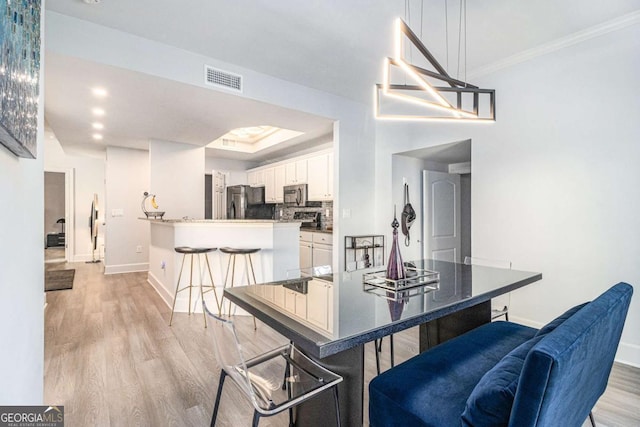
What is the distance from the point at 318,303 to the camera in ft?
4.73

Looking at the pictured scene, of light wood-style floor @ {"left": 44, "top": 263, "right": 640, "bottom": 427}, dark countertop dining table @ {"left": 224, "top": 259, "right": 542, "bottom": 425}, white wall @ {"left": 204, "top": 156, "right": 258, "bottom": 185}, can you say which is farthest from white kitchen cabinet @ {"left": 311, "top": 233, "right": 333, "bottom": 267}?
white wall @ {"left": 204, "top": 156, "right": 258, "bottom": 185}

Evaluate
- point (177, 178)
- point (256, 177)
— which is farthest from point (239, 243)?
point (256, 177)

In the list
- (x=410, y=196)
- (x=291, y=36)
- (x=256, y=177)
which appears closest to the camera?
(x=291, y=36)

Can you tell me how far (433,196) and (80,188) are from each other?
312 inches

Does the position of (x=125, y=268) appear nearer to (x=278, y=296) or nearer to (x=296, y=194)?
(x=296, y=194)

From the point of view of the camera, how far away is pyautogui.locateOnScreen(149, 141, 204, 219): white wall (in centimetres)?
524

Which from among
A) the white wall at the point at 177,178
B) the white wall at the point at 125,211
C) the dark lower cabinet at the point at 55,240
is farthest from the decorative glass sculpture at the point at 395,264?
the dark lower cabinet at the point at 55,240

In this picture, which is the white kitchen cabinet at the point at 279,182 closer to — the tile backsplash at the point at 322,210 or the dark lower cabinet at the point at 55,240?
the tile backsplash at the point at 322,210

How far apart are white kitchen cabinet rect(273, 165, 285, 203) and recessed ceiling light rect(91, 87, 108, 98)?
3.18 meters

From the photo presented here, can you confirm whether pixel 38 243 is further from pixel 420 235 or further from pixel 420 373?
pixel 420 235

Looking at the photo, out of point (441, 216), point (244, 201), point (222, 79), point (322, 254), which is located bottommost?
point (322, 254)

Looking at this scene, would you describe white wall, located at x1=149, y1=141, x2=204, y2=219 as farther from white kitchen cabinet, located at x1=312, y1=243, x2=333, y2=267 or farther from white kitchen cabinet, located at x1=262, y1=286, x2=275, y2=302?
white kitchen cabinet, located at x1=262, y1=286, x2=275, y2=302

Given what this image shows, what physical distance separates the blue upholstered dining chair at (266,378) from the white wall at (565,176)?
2699mm

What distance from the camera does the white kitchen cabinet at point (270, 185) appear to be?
20.5 ft
